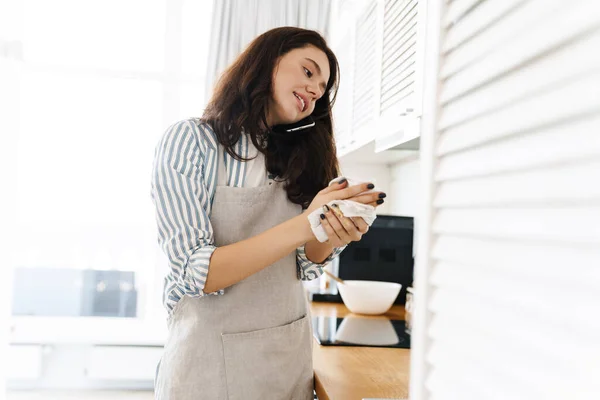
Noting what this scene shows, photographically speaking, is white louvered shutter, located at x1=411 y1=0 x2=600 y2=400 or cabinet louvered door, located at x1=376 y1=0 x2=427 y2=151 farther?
cabinet louvered door, located at x1=376 y1=0 x2=427 y2=151

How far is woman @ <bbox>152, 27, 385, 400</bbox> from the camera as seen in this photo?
→ 111 cm

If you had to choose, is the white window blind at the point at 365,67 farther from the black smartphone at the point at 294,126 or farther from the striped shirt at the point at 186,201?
the striped shirt at the point at 186,201

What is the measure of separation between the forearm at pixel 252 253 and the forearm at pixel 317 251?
0.64 ft

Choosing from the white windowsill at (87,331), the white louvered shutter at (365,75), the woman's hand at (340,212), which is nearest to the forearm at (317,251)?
the woman's hand at (340,212)

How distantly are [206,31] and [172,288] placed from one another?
2.76 metres

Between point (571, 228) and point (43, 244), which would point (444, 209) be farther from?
point (43, 244)

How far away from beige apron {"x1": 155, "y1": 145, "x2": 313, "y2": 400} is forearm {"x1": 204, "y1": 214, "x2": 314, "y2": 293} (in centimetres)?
2

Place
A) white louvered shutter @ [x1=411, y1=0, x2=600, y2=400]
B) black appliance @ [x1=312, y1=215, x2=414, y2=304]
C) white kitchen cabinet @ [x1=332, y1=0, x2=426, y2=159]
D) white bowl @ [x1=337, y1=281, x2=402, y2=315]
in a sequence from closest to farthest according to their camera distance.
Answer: white louvered shutter @ [x1=411, y1=0, x2=600, y2=400] → white kitchen cabinet @ [x1=332, y1=0, x2=426, y2=159] → white bowl @ [x1=337, y1=281, x2=402, y2=315] → black appliance @ [x1=312, y1=215, x2=414, y2=304]

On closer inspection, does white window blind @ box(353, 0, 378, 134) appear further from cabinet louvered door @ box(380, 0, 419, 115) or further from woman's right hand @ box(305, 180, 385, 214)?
woman's right hand @ box(305, 180, 385, 214)

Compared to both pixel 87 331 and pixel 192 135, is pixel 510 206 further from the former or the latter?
pixel 87 331

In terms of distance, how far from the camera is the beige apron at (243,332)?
3.70 ft

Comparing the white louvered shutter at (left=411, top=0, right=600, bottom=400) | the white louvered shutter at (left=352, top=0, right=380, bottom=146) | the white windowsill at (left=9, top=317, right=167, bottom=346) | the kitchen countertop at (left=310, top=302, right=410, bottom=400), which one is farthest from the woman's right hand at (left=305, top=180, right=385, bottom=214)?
the white windowsill at (left=9, top=317, right=167, bottom=346)

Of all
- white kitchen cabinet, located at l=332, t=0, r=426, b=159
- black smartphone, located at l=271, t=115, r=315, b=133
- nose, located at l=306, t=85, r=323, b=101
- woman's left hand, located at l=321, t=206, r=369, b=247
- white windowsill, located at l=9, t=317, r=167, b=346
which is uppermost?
white kitchen cabinet, located at l=332, t=0, r=426, b=159

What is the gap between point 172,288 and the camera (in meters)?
1.19
